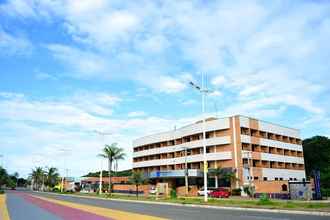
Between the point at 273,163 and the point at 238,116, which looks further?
the point at 273,163

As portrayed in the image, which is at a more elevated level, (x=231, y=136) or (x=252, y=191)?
(x=231, y=136)

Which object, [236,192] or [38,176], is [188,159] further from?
[38,176]

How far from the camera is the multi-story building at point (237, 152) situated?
7319 centimetres

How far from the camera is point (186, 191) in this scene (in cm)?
7462

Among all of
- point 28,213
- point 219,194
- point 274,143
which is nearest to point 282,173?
point 274,143

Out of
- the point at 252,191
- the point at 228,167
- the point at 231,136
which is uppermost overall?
the point at 231,136

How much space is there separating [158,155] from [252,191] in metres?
40.2

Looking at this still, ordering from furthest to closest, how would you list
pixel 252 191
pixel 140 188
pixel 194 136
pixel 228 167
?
pixel 140 188 < pixel 194 136 < pixel 228 167 < pixel 252 191

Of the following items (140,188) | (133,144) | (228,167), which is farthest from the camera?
(133,144)

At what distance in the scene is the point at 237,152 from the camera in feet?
240

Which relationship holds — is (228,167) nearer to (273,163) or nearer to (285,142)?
(273,163)

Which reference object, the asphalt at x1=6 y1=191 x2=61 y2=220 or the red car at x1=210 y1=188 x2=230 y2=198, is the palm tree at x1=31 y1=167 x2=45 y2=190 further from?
the asphalt at x1=6 y1=191 x2=61 y2=220

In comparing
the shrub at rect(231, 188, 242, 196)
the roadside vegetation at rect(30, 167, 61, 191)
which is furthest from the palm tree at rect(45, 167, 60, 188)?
the shrub at rect(231, 188, 242, 196)

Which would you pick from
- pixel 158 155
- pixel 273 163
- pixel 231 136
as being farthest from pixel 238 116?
pixel 158 155
